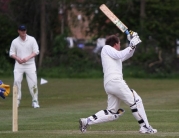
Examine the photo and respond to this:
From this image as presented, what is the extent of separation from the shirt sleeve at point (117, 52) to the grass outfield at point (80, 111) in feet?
4.64

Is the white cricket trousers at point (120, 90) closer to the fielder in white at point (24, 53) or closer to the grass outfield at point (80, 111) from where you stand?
the grass outfield at point (80, 111)

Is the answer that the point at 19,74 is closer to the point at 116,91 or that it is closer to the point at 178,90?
the point at 116,91

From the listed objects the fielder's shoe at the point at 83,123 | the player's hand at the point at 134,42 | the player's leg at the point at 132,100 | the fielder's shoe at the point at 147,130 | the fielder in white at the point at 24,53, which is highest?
the fielder in white at the point at 24,53

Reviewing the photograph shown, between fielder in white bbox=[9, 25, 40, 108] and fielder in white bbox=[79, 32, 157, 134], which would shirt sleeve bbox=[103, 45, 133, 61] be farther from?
fielder in white bbox=[9, 25, 40, 108]

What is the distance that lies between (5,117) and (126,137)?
5.10 m

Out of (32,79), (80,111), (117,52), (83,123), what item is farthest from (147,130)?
(32,79)

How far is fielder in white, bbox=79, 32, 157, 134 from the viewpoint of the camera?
435 inches

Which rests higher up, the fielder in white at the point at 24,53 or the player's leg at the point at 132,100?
the fielder in white at the point at 24,53

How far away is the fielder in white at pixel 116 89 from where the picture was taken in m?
11.1

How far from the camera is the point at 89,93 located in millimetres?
22562

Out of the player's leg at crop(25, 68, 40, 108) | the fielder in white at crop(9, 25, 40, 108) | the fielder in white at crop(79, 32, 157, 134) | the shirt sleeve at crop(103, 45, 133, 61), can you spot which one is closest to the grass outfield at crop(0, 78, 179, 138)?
the fielder in white at crop(79, 32, 157, 134)

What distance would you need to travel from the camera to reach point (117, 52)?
36.4 ft

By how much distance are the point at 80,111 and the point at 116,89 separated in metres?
5.57

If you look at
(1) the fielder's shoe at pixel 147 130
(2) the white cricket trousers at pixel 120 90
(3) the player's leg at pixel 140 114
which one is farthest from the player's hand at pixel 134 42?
(1) the fielder's shoe at pixel 147 130
